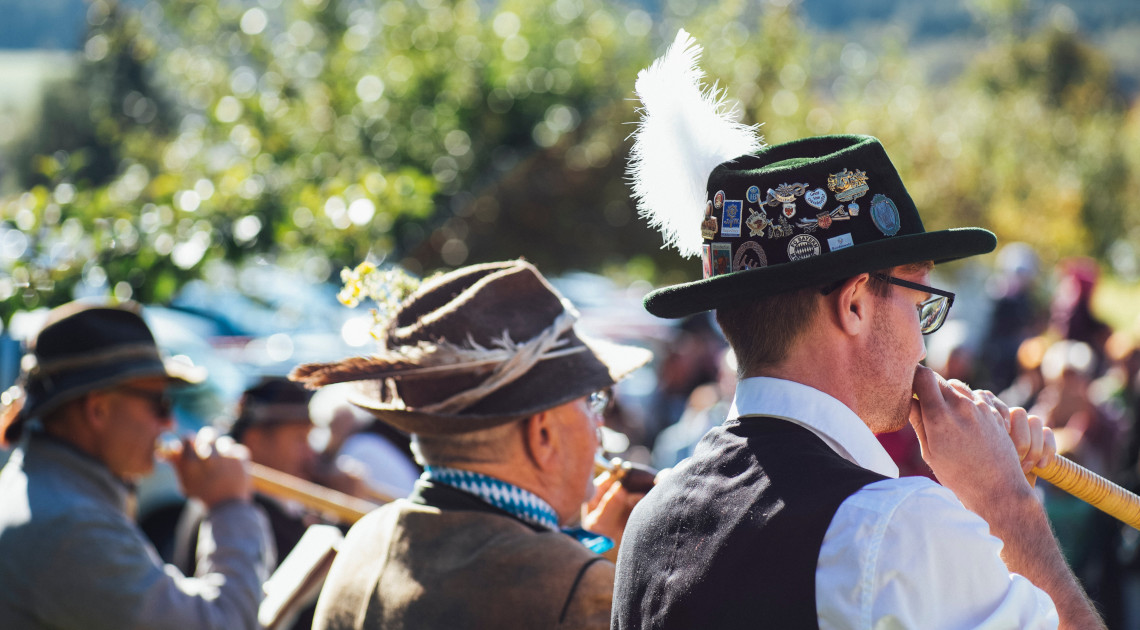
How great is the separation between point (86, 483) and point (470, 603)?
1.62 m

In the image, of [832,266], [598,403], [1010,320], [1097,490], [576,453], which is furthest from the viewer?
[1010,320]

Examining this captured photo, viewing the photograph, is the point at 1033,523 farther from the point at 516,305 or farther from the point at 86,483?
the point at 86,483

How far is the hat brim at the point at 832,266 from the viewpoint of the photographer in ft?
5.49

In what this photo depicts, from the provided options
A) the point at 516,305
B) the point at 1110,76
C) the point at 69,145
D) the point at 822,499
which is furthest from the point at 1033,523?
the point at 1110,76

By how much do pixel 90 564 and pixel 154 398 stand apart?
68 cm

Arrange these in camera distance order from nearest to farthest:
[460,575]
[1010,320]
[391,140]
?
1. [460,575]
2. [1010,320]
3. [391,140]

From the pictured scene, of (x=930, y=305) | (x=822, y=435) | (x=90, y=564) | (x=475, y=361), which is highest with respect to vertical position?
(x=930, y=305)

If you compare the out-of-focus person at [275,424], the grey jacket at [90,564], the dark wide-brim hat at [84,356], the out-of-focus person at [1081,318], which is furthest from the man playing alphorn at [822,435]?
the out-of-focus person at [1081,318]

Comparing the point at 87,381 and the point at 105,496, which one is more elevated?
the point at 87,381

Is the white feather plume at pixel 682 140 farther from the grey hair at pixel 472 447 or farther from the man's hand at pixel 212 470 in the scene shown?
the man's hand at pixel 212 470

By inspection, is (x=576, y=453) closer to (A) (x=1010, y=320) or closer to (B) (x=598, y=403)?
(B) (x=598, y=403)

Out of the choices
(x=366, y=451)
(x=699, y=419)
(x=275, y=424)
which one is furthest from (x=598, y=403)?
(x=699, y=419)

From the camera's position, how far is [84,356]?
3316 millimetres

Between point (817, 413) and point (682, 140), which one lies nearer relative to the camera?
point (817, 413)
